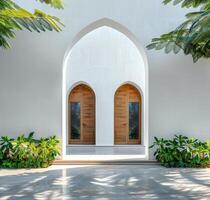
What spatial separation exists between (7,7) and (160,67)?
5.60 metres

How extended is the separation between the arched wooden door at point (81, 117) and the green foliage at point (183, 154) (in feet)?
22.3

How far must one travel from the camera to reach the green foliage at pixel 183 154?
912cm

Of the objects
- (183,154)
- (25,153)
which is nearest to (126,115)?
(183,154)

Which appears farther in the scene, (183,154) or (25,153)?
(183,154)

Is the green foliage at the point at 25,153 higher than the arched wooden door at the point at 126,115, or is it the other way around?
the arched wooden door at the point at 126,115

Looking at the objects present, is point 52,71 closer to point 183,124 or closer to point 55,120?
point 55,120

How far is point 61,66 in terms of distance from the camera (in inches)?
384

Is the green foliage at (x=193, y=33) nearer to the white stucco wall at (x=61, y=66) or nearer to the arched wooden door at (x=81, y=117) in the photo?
the white stucco wall at (x=61, y=66)

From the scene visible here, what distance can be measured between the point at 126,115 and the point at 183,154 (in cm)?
664

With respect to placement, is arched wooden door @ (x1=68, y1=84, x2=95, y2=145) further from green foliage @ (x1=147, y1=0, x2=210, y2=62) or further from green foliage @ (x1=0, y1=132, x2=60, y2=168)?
green foliage @ (x1=147, y1=0, x2=210, y2=62)

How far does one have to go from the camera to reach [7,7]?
5.71 meters

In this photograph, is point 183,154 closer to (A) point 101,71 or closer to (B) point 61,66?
(B) point 61,66

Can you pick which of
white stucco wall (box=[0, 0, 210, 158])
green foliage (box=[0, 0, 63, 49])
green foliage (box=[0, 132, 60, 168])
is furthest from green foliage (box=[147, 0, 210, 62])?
green foliage (box=[0, 132, 60, 168])

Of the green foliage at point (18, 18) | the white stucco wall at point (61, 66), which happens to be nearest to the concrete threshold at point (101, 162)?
the white stucco wall at point (61, 66)
